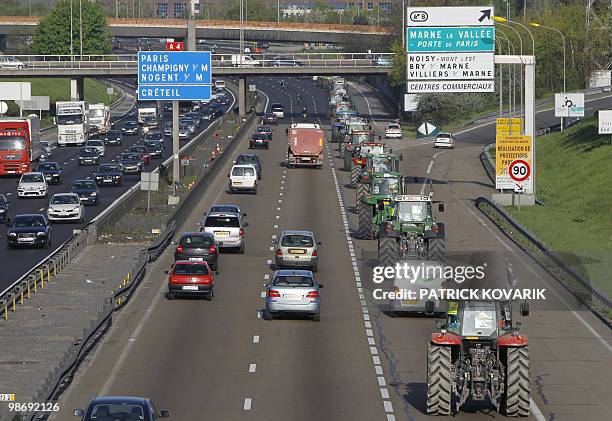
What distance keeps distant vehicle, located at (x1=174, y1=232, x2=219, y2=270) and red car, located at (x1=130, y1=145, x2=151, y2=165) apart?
46.9m

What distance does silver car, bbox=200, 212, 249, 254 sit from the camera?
53625mm

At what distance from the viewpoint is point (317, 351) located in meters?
34.7

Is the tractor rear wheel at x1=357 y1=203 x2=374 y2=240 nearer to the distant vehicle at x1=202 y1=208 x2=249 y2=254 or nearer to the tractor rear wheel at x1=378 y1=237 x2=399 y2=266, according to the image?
the distant vehicle at x1=202 y1=208 x2=249 y2=254

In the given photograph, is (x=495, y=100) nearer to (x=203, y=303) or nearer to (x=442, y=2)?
(x=442, y=2)

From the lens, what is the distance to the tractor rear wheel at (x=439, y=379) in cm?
2542

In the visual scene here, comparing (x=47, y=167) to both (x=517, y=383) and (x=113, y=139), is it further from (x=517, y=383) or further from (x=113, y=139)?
(x=517, y=383)

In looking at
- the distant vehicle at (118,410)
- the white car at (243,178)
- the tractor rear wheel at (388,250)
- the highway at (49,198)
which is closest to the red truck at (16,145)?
the highway at (49,198)

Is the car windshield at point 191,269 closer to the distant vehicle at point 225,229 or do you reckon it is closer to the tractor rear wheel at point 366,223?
the distant vehicle at point 225,229

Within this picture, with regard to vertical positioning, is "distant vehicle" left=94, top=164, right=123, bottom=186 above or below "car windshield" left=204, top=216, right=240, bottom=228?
above

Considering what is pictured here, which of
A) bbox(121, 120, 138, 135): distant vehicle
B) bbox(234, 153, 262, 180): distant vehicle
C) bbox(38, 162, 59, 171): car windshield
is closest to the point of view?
bbox(38, 162, 59, 171): car windshield

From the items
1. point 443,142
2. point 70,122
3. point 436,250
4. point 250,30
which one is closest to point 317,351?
point 436,250

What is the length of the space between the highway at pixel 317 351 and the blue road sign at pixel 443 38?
10.1 m

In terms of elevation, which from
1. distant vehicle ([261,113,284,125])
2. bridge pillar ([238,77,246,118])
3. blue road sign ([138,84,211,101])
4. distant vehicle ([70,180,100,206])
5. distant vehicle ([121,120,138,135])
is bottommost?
distant vehicle ([70,180,100,206])

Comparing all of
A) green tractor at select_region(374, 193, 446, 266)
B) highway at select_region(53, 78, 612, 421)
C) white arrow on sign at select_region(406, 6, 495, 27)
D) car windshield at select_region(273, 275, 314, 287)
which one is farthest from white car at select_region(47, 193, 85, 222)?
car windshield at select_region(273, 275, 314, 287)
